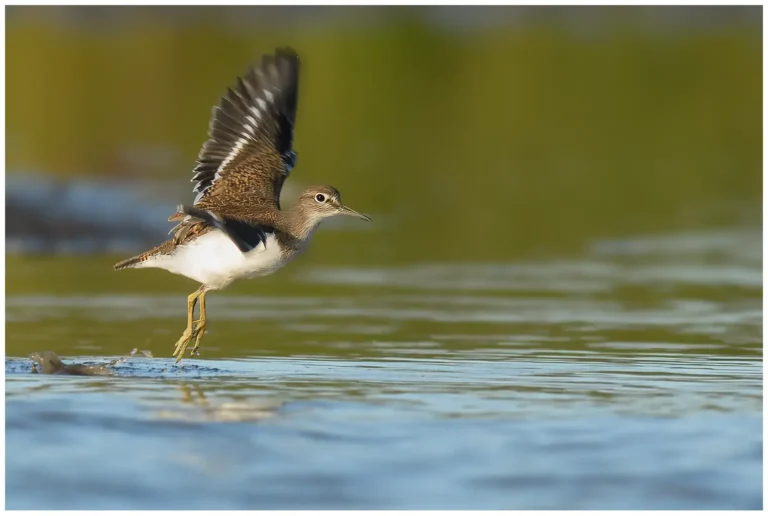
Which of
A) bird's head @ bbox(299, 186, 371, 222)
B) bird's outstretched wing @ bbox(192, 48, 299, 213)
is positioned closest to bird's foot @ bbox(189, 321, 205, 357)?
bird's outstretched wing @ bbox(192, 48, 299, 213)

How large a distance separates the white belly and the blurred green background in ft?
14.8

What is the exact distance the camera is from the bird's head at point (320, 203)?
37.2ft

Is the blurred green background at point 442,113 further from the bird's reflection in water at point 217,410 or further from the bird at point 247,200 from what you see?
the bird's reflection in water at point 217,410

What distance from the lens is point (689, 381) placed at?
386 inches

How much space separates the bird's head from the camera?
→ 11.4m

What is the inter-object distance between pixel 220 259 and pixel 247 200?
2.89 ft

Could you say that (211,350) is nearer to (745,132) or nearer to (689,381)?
(689,381)

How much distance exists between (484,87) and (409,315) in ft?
68.3

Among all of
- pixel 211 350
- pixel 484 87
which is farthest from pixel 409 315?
pixel 484 87

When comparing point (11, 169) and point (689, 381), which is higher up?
point (11, 169)

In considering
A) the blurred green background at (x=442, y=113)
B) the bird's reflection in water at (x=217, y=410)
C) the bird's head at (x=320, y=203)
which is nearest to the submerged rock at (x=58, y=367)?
the bird's reflection in water at (x=217, y=410)

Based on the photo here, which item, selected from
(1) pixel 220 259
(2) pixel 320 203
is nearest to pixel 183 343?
(1) pixel 220 259

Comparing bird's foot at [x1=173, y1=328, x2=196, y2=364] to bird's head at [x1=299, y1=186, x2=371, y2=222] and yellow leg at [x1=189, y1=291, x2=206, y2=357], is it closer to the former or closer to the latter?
yellow leg at [x1=189, y1=291, x2=206, y2=357]

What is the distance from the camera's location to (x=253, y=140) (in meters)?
11.7
